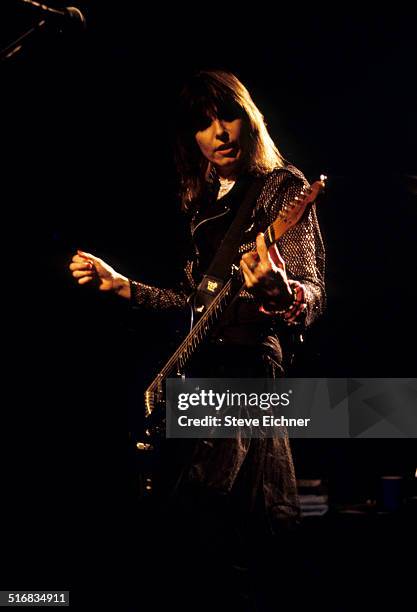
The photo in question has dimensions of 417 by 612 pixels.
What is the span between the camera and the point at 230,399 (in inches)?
68.9

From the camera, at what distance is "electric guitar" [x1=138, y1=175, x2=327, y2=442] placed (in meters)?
1.74

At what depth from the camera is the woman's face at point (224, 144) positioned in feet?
7.09

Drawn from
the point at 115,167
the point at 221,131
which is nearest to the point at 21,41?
the point at 221,131

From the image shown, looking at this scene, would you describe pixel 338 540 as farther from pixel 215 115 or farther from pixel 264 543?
pixel 215 115

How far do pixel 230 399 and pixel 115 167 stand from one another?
1.43 meters

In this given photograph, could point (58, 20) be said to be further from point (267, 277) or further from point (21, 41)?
point (267, 277)

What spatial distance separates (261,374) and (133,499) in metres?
1.10

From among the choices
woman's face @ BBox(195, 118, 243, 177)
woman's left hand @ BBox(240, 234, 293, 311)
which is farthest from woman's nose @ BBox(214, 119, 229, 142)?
woman's left hand @ BBox(240, 234, 293, 311)

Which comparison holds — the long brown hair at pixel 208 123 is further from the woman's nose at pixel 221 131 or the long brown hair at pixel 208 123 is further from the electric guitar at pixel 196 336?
the electric guitar at pixel 196 336

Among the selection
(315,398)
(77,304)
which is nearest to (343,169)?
(315,398)

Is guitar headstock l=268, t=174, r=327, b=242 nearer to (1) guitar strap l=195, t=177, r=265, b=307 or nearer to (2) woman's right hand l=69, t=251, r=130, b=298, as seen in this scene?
(1) guitar strap l=195, t=177, r=265, b=307

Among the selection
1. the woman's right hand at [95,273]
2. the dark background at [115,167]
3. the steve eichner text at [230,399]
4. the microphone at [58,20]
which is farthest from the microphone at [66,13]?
the steve eichner text at [230,399]

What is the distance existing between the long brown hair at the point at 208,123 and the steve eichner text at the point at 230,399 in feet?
2.42

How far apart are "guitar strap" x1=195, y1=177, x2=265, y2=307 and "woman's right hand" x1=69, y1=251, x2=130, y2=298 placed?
1.24 ft
